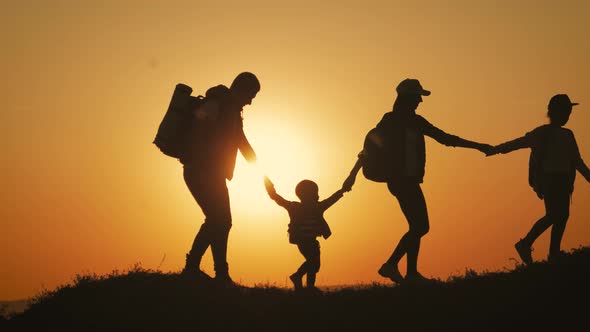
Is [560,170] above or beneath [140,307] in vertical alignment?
above

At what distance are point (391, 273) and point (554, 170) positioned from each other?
359 centimetres

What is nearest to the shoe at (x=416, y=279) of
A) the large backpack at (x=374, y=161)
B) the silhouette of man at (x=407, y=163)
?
the silhouette of man at (x=407, y=163)

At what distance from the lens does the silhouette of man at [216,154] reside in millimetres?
13305

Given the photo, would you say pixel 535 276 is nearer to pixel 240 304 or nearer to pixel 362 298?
pixel 362 298

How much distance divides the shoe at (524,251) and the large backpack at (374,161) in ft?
9.88

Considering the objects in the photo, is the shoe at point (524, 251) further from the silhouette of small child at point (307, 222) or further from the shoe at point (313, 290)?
the shoe at point (313, 290)

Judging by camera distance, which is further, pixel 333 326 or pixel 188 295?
pixel 188 295

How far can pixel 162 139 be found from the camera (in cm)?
1320

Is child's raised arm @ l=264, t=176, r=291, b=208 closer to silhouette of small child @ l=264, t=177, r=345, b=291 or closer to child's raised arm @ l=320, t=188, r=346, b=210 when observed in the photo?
silhouette of small child @ l=264, t=177, r=345, b=291

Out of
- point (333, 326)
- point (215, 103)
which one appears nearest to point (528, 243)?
point (333, 326)

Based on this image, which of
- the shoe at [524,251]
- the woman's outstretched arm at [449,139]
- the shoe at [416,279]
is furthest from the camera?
the shoe at [524,251]

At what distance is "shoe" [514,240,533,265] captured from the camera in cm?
1463

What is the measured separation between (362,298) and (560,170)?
4647mm

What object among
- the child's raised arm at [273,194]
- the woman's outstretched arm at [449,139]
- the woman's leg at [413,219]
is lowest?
the woman's leg at [413,219]
